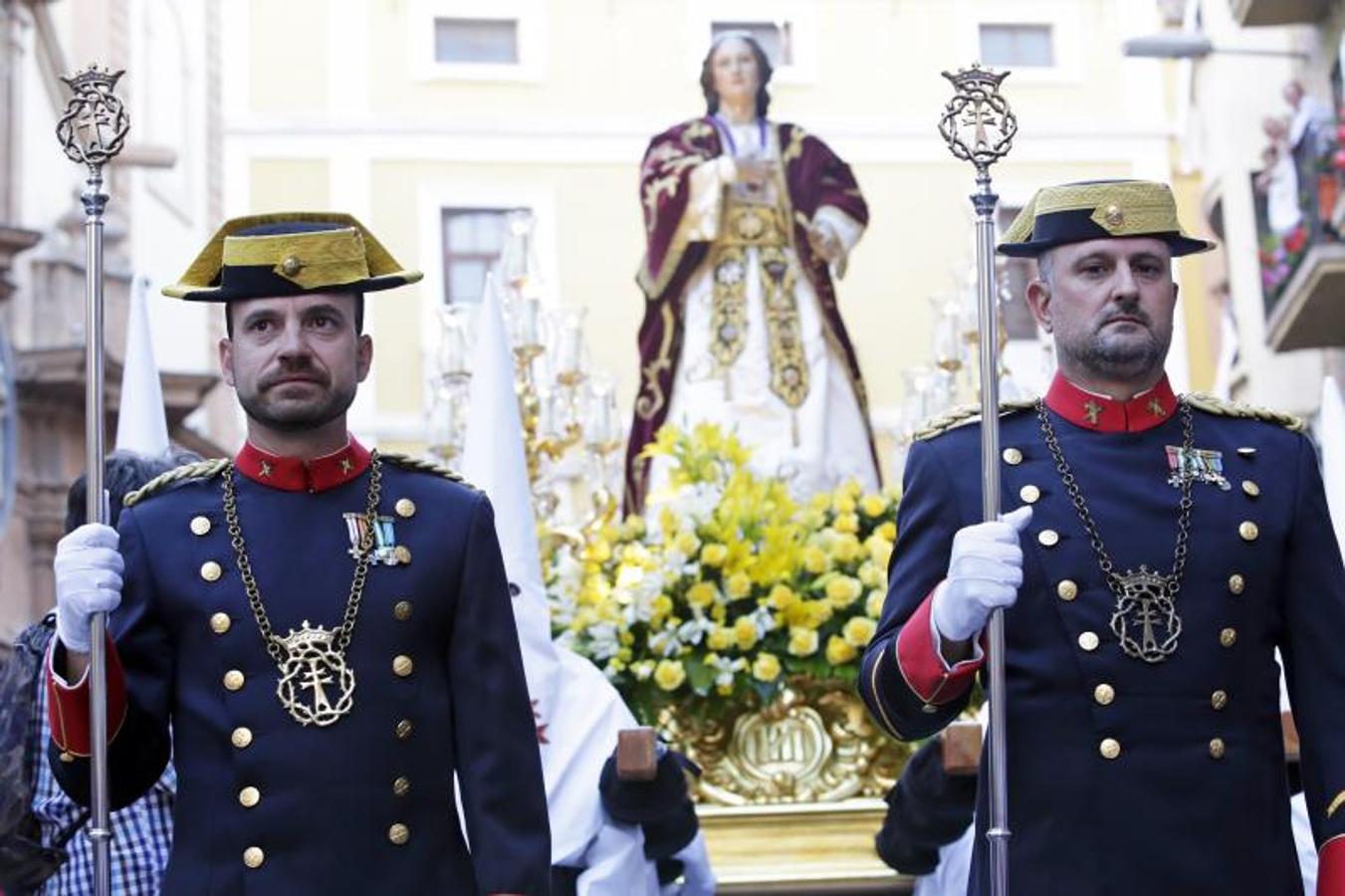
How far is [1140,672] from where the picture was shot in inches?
165

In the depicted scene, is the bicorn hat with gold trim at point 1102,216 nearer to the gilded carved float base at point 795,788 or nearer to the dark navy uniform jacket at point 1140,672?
the dark navy uniform jacket at point 1140,672

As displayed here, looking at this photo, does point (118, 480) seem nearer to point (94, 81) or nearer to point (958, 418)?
point (94, 81)

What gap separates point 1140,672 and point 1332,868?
40 centimetres

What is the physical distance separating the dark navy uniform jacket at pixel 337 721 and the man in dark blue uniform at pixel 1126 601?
2.02 feet

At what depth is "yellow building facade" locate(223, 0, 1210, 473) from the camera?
2625 centimetres

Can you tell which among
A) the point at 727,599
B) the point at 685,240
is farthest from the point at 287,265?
the point at 685,240

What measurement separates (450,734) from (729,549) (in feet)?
11.2

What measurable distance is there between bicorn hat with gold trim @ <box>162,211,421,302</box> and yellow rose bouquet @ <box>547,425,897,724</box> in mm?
3102

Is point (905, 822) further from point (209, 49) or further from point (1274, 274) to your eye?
point (209, 49)

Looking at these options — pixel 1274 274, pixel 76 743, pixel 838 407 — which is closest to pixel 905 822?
pixel 76 743

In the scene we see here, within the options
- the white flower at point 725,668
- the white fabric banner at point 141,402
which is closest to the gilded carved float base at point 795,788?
the white flower at point 725,668

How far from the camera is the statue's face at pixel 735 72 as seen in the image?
10148mm

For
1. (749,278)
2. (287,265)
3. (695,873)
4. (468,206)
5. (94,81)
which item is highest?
(468,206)

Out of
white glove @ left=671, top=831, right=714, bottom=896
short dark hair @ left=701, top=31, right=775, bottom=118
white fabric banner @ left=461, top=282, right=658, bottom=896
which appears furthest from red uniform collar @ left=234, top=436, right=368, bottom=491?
short dark hair @ left=701, top=31, right=775, bottom=118
